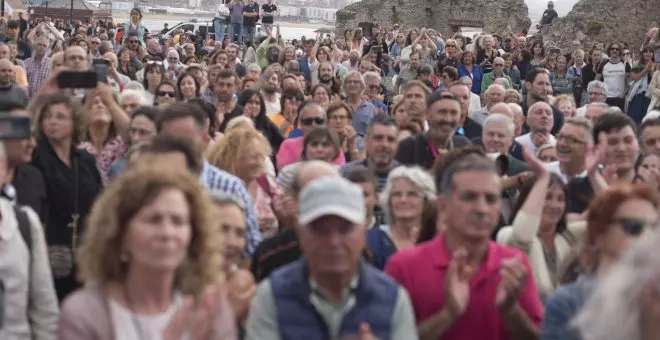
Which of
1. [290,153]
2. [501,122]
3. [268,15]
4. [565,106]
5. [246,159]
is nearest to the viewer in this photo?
[246,159]

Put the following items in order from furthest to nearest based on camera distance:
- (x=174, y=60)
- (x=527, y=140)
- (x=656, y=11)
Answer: (x=656, y=11) < (x=174, y=60) < (x=527, y=140)

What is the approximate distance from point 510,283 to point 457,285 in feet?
0.88

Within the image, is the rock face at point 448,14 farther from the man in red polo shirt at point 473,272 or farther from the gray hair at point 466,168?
the man in red polo shirt at point 473,272

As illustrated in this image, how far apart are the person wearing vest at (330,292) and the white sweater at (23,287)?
99 centimetres

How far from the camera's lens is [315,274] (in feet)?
13.6

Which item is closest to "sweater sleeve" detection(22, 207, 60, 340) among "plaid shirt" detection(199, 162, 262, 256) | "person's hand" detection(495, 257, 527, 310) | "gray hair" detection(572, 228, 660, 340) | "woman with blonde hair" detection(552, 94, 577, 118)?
"plaid shirt" detection(199, 162, 262, 256)

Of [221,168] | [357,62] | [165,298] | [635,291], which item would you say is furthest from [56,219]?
[357,62]

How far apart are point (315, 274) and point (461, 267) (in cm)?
60

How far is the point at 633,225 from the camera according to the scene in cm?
408

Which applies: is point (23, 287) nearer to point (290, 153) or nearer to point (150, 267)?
point (150, 267)

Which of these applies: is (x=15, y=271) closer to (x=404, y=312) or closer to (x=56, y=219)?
(x=404, y=312)

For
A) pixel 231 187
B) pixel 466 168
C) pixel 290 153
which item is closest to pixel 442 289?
pixel 466 168

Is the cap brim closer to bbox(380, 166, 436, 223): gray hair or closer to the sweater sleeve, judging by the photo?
the sweater sleeve

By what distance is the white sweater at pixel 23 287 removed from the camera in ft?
14.9
